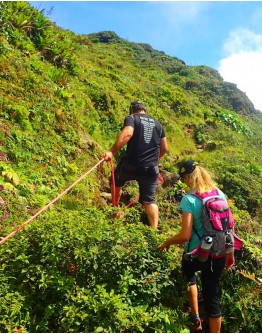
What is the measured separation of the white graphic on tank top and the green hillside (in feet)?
4.92

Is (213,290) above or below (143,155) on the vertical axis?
below

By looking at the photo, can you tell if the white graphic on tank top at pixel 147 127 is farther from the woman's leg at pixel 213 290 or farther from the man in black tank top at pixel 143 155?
the woman's leg at pixel 213 290

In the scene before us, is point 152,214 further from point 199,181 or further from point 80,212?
point 199,181

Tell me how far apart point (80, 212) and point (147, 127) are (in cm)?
219

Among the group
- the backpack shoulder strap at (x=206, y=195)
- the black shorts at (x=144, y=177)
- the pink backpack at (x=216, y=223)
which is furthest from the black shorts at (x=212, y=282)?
the black shorts at (x=144, y=177)

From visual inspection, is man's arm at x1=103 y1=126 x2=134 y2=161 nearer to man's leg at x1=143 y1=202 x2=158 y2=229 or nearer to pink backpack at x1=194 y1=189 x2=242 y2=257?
man's leg at x1=143 y1=202 x2=158 y2=229

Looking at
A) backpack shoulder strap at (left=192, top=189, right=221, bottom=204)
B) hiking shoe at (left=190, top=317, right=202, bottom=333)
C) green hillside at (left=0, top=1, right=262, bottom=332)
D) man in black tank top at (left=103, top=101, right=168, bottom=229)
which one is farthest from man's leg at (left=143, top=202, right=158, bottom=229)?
backpack shoulder strap at (left=192, top=189, right=221, bottom=204)

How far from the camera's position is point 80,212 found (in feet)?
17.6

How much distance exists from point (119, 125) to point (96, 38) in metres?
35.8

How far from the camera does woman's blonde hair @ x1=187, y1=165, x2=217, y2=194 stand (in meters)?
4.30

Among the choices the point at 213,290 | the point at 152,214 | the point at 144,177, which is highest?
the point at 144,177

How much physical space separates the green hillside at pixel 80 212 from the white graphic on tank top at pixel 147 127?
1500mm

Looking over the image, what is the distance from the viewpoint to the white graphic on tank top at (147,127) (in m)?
6.49

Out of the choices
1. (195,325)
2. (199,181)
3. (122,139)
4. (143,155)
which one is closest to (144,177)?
(143,155)
